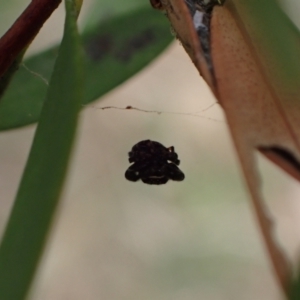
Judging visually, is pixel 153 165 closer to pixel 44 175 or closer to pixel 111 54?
pixel 111 54

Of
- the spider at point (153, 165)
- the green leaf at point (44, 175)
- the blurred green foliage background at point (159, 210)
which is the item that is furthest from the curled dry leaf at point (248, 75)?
the blurred green foliage background at point (159, 210)

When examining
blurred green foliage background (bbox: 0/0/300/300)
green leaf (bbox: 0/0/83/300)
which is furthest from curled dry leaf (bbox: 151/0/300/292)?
blurred green foliage background (bbox: 0/0/300/300)

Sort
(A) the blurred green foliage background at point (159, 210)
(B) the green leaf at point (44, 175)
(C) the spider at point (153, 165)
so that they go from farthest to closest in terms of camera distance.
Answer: (A) the blurred green foliage background at point (159, 210) < (C) the spider at point (153, 165) < (B) the green leaf at point (44, 175)

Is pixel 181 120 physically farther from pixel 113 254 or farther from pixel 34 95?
pixel 34 95

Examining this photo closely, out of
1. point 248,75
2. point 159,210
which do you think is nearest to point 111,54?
point 248,75

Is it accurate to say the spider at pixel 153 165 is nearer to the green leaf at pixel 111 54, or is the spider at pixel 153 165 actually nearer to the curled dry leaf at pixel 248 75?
the green leaf at pixel 111 54

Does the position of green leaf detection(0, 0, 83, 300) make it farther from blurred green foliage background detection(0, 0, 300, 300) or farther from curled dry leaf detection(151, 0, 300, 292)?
blurred green foliage background detection(0, 0, 300, 300)

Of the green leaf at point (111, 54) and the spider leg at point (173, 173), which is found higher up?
the green leaf at point (111, 54)

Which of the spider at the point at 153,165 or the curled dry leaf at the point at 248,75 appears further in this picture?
the spider at the point at 153,165
